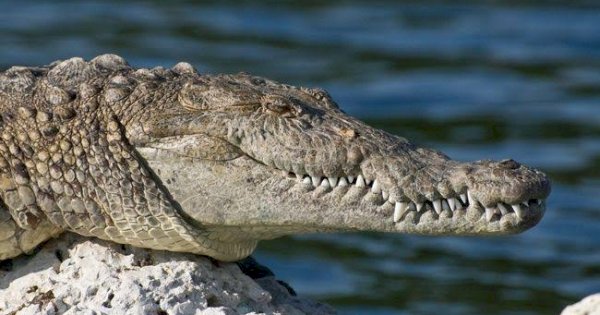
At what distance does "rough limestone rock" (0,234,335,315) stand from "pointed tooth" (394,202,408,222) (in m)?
0.49

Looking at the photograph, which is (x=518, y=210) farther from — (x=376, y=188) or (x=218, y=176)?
(x=218, y=176)

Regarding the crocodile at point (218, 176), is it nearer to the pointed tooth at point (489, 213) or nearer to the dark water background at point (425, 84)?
the pointed tooth at point (489, 213)

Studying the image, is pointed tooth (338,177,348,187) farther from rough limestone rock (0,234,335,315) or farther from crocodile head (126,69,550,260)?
rough limestone rock (0,234,335,315)

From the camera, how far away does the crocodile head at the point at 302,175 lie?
4.32 metres

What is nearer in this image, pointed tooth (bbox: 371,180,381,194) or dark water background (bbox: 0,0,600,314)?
pointed tooth (bbox: 371,180,381,194)

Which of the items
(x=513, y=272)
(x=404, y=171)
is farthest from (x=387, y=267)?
(x=404, y=171)

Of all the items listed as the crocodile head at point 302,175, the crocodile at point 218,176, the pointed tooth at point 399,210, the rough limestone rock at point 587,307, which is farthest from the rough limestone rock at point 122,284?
the rough limestone rock at point 587,307

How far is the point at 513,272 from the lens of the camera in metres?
9.53

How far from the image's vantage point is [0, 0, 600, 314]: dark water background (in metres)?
9.30

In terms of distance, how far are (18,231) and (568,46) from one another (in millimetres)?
10286

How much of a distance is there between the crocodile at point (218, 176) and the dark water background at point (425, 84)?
431 centimetres

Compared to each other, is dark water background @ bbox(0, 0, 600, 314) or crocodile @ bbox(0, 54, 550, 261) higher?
dark water background @ bbox(0, 0, 600, 314)

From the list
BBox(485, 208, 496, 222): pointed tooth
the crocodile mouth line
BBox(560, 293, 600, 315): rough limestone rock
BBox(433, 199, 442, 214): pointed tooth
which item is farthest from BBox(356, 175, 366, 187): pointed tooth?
BBox(560, 293, 600, 315): rough limestone rock

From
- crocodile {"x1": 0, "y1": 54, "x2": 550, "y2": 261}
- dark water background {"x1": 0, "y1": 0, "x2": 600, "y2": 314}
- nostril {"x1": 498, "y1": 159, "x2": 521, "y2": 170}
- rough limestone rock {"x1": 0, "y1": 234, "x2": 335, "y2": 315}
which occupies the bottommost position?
rough limestone rock {"x1": 0, "y1": 234, "x2": 335, "y2": 315}
